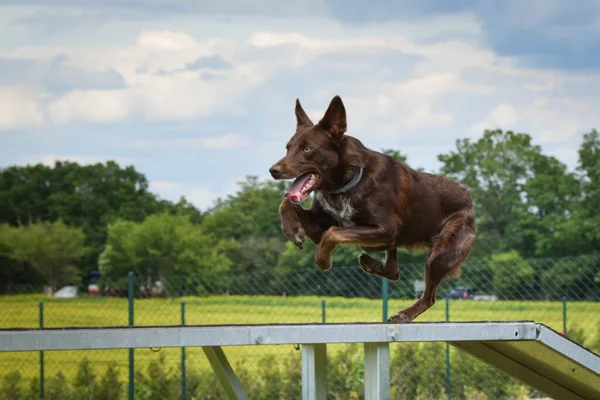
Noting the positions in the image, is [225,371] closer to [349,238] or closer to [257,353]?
[349,238]

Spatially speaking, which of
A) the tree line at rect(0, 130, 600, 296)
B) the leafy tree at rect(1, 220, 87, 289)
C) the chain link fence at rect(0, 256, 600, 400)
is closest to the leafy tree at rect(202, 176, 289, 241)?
the tree line at rect(0, 130, 600, 296)

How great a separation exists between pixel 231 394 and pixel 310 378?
0.55 m

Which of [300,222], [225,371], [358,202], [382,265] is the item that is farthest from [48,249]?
[358,202]

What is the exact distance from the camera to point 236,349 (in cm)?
1459

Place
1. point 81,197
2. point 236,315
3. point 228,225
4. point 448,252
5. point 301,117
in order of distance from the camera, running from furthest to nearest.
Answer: point 81,197, point 228,225, point 236,315, point 448,252, point 301,117

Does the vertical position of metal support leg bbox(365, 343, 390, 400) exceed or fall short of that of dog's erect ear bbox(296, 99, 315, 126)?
it falls short

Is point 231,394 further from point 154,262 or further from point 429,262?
point 154,262

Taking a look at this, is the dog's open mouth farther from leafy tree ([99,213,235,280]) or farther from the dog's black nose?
leafy tree ([99,213,235,280])

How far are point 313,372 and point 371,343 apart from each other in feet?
1.25

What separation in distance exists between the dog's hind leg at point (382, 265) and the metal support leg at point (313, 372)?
0.55 meters

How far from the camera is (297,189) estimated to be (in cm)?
501

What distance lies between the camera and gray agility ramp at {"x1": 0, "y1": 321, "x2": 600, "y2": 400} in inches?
182

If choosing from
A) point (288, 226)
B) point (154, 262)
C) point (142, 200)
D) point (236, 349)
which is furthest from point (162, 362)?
point (142, 200)

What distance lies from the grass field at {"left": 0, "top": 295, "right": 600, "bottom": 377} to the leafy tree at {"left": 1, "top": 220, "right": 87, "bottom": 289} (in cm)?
1396
